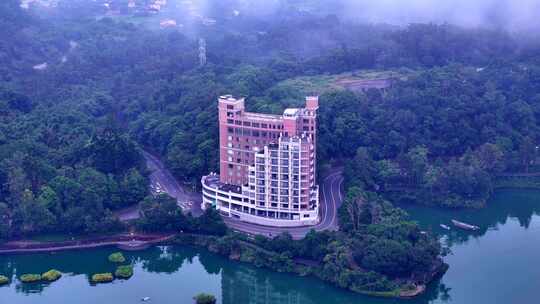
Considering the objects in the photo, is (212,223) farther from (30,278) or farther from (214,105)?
(214,105)

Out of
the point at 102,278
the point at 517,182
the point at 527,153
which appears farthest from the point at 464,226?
the point at 102,278

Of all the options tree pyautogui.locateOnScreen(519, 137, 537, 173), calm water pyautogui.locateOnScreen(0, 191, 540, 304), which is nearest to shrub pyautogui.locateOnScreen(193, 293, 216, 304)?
calm water pyautogui.locateOnScreen(0, 191, 540, 304)

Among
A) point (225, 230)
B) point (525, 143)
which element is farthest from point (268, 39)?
point (225, 230)

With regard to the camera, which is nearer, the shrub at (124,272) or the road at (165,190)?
the shrub at (124,272)

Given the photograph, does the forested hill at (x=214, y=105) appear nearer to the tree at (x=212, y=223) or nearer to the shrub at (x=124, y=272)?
the shrub at (x=124, y=272)

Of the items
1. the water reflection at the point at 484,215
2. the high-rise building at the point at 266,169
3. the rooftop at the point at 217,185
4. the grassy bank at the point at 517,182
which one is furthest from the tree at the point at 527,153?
the rooftop at the point at 217,185

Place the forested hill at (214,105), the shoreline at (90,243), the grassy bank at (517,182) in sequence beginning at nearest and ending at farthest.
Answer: the shoreline at (90,243), the forested hill at (214,105), the grassy bank at (517,182)

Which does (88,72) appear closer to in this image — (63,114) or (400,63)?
(63,114)
